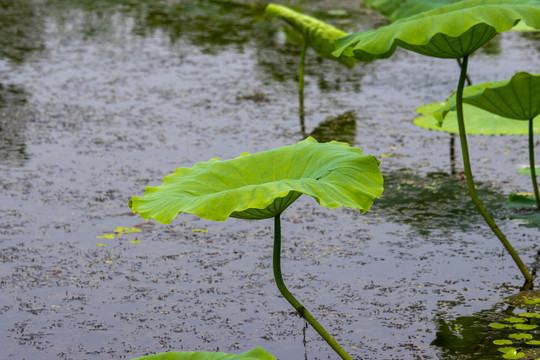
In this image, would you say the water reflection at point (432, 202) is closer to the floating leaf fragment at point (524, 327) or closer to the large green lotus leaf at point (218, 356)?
the floating leaf fragment at point (524, 327)

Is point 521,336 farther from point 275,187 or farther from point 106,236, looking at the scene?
point 106,236

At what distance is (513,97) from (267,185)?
1567 millimetres

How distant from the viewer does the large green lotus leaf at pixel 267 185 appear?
202 cm

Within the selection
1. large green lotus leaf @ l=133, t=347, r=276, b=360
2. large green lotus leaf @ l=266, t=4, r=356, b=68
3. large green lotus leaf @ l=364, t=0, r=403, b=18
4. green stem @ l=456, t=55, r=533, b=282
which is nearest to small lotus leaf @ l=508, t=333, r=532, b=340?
green stem @ l=456, t=55, r=533, b=282

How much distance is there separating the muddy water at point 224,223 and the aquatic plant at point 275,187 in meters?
0.69

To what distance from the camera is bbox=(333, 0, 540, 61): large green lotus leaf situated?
2645mm

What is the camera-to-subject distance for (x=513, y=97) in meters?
3.22

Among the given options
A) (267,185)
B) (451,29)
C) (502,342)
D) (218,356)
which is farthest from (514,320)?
(218,356)

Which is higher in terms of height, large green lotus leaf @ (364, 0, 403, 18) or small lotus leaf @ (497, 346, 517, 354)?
large green lotus leaf @ (364, 0, 403, 18)

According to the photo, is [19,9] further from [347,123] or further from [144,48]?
[347,123]

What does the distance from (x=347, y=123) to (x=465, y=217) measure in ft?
5.71

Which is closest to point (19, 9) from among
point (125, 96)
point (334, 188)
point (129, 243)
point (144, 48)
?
point (144, 48)

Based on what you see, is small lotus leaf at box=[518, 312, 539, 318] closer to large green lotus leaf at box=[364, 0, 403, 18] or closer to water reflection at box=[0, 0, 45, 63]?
large green lotus leaf at box=[364, 0, 403, 18]

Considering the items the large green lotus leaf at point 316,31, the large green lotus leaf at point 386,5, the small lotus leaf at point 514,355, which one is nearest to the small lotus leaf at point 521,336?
the small lotus leaf at point 514,355
